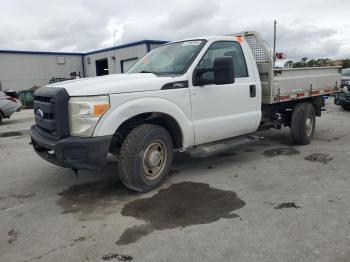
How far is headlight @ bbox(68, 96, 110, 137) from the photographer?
4.41 m

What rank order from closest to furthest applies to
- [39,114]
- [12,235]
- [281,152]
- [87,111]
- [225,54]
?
[12,235] < [87,111] < [39,114] < [225,54] < [281,152]

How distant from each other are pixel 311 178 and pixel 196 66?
230 cm

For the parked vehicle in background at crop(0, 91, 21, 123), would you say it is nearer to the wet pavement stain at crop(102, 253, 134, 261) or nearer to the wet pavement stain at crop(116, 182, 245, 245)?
the wet pavement stain at crop(116, 182, 245, 245)

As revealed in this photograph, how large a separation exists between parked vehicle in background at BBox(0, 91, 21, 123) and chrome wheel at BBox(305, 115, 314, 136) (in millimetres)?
11482

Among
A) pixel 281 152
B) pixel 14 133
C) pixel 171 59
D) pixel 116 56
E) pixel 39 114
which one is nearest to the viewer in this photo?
pixel 39 114

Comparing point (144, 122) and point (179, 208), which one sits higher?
point (144, 122)

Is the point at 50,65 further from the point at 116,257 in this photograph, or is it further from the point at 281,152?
the point at 116,257

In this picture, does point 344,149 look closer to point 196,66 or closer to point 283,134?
point 283,134

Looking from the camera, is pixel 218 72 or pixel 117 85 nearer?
pixel 117 85

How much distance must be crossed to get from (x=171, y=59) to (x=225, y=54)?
93 cm

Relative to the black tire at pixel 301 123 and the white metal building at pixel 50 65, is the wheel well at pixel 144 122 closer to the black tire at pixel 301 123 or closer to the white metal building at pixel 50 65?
the black tire at pixel 301 123

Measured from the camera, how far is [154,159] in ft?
16.7

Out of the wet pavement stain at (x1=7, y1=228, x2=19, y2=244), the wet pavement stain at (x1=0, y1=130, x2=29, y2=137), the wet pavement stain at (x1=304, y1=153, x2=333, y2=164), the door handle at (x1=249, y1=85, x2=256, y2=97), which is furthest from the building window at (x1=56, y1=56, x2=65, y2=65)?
the wet pavement stain at (x1=7, y1=228, x2=19, y2=244)

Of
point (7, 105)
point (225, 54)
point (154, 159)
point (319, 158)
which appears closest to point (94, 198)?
point (154, 159)
